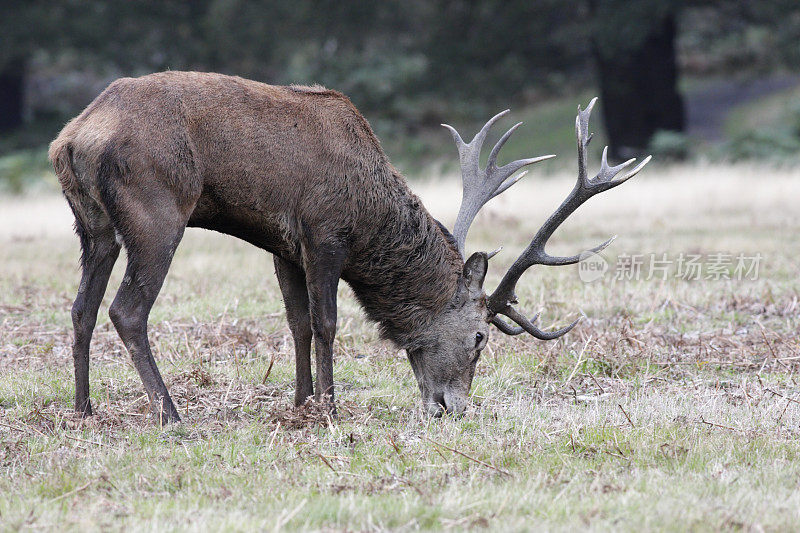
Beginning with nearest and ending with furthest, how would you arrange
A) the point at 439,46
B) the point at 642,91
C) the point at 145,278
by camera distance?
the point at 145,278 < the point at 642,91 < the point at 439,46

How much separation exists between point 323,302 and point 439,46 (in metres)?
23.0

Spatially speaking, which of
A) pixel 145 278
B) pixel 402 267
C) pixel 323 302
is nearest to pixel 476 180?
pixel 402 267

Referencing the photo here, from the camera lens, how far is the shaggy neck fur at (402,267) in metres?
6.49

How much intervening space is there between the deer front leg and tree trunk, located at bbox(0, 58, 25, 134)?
92.7 ft

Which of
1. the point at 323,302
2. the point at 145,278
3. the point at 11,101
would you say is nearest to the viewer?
the point at 145,278

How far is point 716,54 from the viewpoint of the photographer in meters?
34.2

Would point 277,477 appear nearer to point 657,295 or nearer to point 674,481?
point 674,481

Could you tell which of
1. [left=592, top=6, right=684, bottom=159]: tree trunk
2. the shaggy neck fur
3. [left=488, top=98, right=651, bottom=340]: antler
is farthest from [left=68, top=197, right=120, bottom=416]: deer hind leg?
[left=592, top=6, right=684, bottom=159]: tree trunk

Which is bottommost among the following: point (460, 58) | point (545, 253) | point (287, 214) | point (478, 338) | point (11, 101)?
point (478, 338)

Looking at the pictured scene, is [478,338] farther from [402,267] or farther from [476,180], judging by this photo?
[476,180]

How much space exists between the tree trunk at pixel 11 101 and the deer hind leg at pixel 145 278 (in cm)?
2829

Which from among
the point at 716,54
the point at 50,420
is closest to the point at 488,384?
the point at 50,420

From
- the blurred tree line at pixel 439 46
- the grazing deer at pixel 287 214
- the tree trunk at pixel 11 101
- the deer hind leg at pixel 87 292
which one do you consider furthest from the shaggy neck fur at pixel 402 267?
the tree trunk at pixel 11 101

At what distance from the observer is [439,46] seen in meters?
28.3
